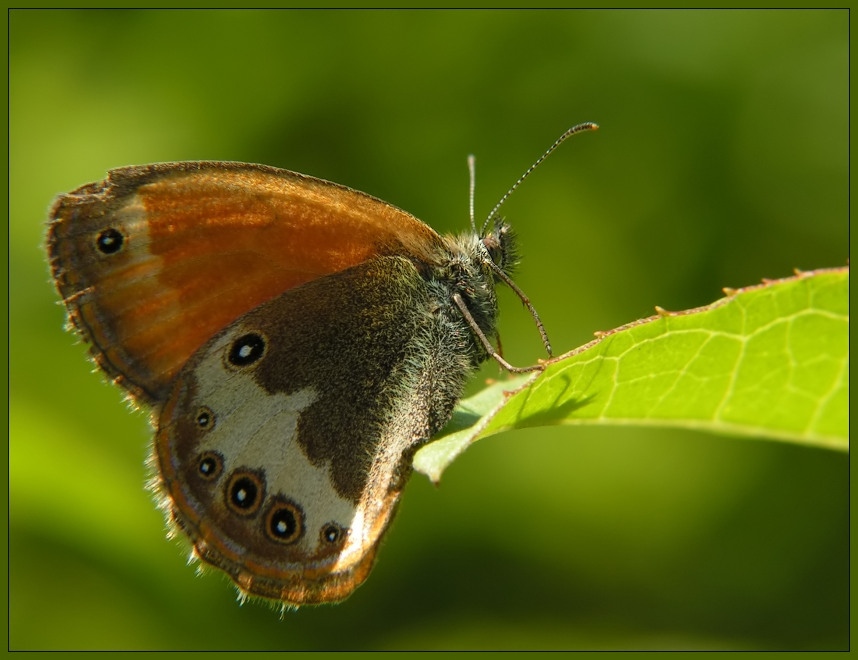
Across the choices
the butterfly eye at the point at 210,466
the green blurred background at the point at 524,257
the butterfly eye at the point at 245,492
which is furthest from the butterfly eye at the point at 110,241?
the green blurred background at the point at 524,257

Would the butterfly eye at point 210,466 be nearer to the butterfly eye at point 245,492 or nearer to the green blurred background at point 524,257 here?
the butterfly eye at point 245,492

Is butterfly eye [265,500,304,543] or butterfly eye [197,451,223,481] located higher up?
butterfly eye [197,451,223,481]

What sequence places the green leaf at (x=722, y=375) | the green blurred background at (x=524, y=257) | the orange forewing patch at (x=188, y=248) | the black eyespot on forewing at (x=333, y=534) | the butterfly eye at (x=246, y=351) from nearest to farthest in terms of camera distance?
the green leaf at (x=722, y=375) < the black eyespot on forewing at (x=333, y=534) < the orange forewing patch at (x=188, y=248) < the butterfly eye at (x=246, y=351) < the green blurred background at (x=524, y=257)

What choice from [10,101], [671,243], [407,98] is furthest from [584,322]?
[10,101]

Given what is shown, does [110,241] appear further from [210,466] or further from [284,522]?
[284,522]

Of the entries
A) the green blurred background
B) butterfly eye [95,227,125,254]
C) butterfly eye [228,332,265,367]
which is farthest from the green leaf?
the green blurred background

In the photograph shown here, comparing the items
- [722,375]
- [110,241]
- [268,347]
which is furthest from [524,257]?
[722,375]

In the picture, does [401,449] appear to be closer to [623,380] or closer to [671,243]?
[623,380]

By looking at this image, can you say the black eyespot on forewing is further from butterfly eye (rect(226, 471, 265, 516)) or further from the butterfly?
butterfly eye (rect(226, 471, 265, 516))
